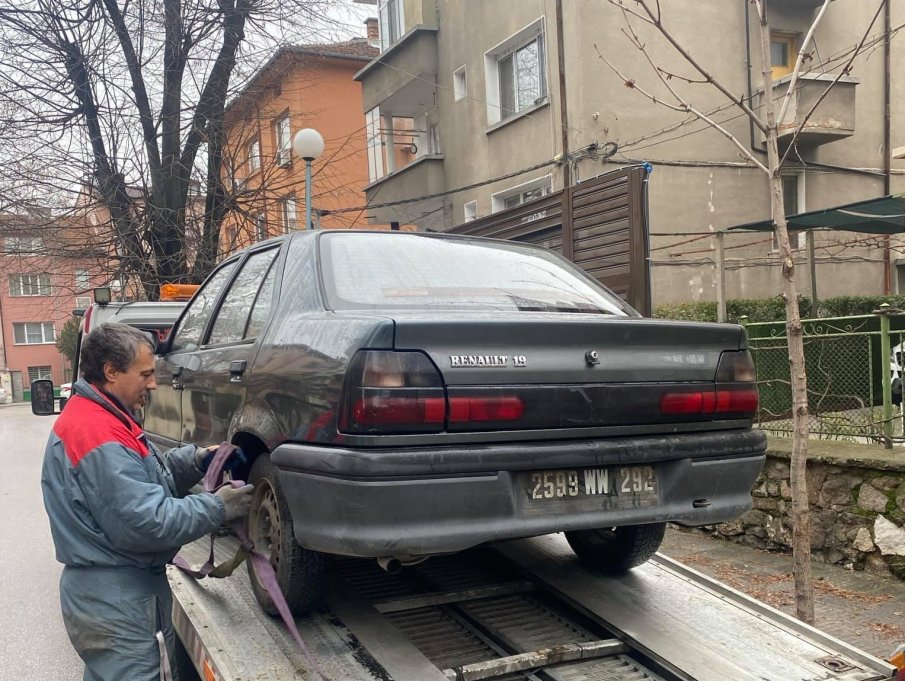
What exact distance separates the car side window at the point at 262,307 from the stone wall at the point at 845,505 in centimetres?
421

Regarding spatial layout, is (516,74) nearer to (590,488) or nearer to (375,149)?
(375,149)

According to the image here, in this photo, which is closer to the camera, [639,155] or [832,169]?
[639,155]

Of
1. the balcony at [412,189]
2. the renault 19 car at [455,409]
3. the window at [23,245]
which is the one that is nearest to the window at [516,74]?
the balcony at [412,189]

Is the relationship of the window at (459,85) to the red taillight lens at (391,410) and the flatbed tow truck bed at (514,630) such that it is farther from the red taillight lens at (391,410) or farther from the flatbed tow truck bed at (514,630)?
the red taillight lens at (391,410)

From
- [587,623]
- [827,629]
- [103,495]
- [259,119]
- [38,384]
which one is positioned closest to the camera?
[103,495]

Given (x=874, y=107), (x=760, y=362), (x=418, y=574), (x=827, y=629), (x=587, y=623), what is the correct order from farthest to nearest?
1. (x=874, y=107)
2. (x=760, y=362)
3. (x=827, y=629)
4. (x=418, y=574)
5. (x=587, y=623)

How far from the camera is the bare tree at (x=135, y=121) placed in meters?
14.1

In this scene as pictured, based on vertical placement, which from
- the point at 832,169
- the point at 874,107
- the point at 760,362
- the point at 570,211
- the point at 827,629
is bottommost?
the point at 827,629

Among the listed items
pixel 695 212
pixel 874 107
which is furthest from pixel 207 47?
pixel 874 107

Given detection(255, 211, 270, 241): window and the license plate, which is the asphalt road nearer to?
the license plate

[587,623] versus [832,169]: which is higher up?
[832,169]

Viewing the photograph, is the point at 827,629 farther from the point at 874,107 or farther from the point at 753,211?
the point at 874,107

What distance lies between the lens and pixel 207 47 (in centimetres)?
1498

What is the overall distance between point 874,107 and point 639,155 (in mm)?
5286
